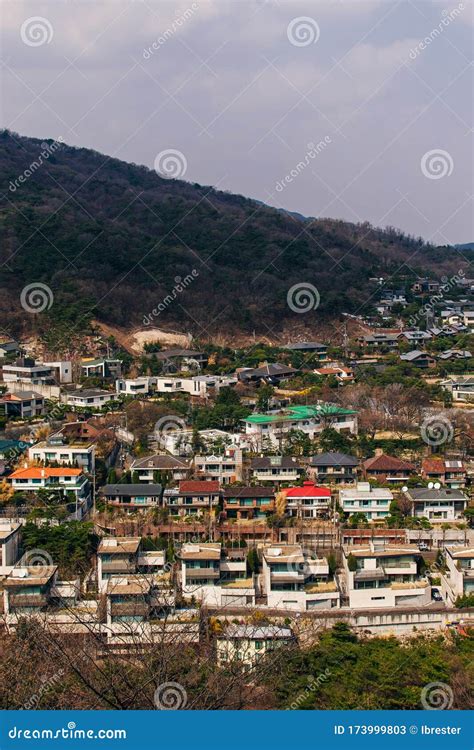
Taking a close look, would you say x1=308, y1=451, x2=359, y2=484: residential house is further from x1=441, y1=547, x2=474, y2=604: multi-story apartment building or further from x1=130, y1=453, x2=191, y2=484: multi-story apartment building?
x1=441, y1=547, x2=474, y2=604: multi-story apartment building

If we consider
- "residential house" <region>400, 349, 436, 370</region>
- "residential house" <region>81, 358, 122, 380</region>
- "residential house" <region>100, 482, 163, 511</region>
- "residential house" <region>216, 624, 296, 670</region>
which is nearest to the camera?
"residential house" <region>216, 624, 296, 670</region>

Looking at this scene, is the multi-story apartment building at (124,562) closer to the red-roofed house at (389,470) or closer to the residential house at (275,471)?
the residential house at (275,471)

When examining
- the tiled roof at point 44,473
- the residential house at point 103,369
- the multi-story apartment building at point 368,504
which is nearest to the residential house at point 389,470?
the multi-story apartment building at point 368,504

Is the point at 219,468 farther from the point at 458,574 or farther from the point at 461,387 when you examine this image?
the point at 461,387

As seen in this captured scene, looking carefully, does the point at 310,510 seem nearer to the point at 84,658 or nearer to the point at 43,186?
the point at 84,658

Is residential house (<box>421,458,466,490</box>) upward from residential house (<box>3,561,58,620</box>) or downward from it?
upward

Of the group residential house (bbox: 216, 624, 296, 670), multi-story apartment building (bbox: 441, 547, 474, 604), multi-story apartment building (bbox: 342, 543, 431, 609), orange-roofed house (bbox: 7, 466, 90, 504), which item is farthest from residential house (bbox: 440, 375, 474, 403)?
residential house (bbox: 216, 624, 296, 670)
